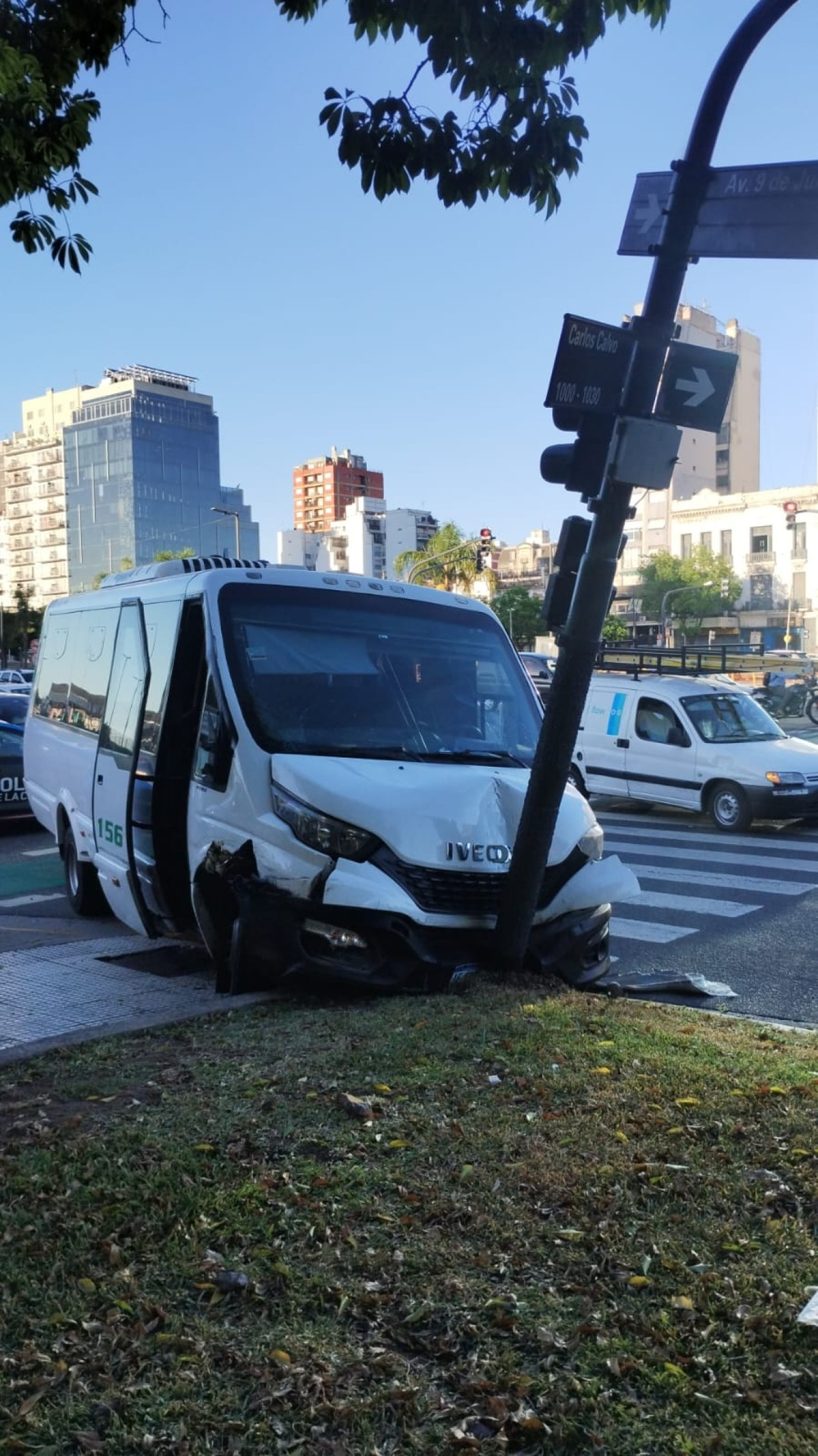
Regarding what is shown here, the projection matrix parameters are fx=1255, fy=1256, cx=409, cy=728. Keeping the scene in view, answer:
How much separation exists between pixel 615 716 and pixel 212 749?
423 inches

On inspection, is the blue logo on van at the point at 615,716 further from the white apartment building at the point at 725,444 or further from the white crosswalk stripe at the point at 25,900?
the white apartment building at the point at 725,444

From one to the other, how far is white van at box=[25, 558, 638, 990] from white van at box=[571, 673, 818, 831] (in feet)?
25.1

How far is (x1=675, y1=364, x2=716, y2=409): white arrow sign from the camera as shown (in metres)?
6.18

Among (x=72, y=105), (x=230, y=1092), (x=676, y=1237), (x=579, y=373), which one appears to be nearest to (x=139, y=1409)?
(x=676, y=1237)

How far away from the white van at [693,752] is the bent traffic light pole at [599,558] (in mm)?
8979

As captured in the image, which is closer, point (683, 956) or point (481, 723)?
point (481, 723)

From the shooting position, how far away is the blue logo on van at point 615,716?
16.9 meters

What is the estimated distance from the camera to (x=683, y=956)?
8.72 m

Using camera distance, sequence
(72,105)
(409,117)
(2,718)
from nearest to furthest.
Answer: (409,117), (72,105), (2,718)

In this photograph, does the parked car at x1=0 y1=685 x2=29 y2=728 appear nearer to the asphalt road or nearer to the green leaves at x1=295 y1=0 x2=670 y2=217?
the asphalt road

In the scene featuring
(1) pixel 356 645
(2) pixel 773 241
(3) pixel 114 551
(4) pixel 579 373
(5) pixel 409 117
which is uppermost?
(3) pixel 114 551

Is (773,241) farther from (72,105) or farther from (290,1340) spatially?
(290,1340)

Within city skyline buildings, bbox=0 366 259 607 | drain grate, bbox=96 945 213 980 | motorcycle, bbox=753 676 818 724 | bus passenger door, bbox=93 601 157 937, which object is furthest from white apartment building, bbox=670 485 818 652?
city skyline buildings, bbox=0 366 259 607

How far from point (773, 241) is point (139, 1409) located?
211 inches
